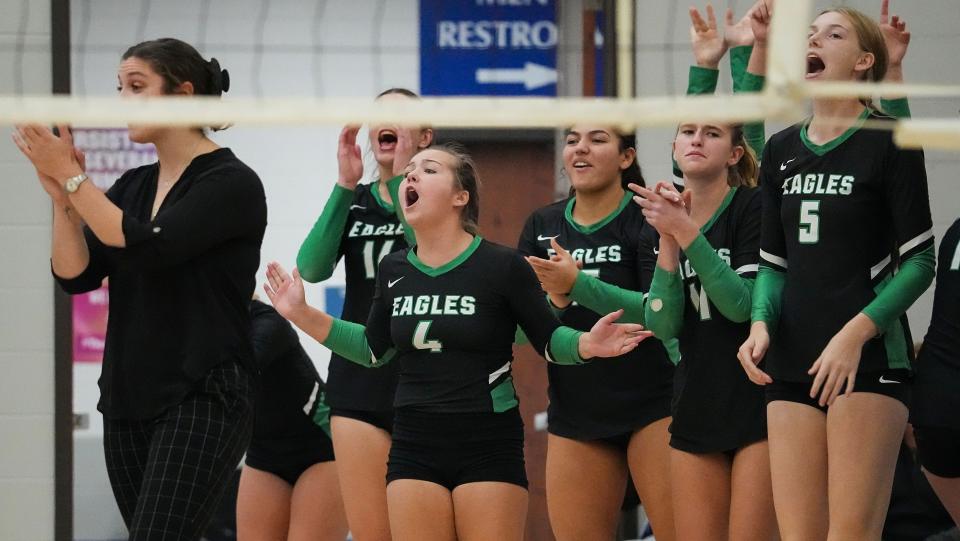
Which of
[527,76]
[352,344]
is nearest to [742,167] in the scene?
[352,344]

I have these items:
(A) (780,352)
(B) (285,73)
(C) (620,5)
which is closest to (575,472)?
(A) (780,352)

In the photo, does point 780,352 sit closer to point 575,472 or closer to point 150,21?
point 575,472

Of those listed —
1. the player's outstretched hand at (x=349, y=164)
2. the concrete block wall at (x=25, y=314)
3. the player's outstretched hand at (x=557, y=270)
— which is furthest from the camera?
the concrete block wall at (x=25, y=314)

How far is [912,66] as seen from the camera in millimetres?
6062

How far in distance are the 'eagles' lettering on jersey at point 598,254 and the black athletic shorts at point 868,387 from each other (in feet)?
3.25

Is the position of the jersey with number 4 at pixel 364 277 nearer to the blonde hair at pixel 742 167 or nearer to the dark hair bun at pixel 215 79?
the dark hair bun at pixel 215 79

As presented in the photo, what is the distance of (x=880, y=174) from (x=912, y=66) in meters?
2.64

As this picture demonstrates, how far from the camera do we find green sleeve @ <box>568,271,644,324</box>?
430 cm

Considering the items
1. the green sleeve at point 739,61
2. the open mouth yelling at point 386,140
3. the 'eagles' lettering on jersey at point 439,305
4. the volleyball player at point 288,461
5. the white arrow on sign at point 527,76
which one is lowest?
the volleyball player at point 288,461

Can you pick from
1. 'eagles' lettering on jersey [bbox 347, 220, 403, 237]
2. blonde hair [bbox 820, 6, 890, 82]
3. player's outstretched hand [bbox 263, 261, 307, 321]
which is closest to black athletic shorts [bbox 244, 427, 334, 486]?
'eagles' lettering on jersey [bbox 347, 220, 403, 237]

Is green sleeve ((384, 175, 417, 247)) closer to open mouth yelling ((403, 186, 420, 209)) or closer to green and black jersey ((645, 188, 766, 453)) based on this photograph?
open mouth yelling ((403, 186, 420, 209))

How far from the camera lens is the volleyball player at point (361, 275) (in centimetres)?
460

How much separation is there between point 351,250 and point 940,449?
2.17 meters

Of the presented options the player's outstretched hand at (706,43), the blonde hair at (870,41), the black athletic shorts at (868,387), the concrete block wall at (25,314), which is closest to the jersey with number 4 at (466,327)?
the black athletic shorts at (868,387)
